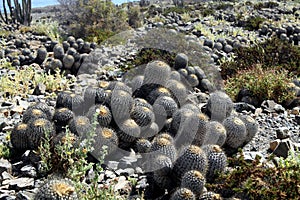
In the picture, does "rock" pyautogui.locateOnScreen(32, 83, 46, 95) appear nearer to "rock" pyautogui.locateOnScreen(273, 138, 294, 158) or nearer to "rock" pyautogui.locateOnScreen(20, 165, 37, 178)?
"rock" pyautogui.locateOnScreen(20, 165, 37, 178)

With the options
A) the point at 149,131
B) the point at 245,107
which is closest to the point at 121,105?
the point at 149,131

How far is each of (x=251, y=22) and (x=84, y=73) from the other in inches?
327

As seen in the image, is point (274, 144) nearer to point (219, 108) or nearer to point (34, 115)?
point (219, 108)

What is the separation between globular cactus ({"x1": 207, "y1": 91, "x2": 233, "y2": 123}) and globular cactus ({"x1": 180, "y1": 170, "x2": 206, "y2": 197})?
5.38 ft

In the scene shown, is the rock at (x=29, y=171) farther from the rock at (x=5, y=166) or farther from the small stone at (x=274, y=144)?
the small stone at (x=274, y=144)

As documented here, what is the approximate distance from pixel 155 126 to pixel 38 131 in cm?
124

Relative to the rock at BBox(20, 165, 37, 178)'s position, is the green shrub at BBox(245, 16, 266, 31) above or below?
below

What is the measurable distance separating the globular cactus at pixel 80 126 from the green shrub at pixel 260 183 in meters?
1.37

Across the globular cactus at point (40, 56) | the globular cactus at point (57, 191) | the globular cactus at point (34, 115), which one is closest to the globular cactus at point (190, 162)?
the globular cactus at point (57, 191)

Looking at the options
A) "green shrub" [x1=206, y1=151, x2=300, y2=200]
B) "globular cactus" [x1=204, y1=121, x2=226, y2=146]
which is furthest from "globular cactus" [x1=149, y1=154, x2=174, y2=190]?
"globular cactus" [x1=204, y1=121, x2=226, y2=146]

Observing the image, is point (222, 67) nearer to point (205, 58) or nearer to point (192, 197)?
point (205, 58)

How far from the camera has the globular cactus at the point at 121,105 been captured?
422 centimetres

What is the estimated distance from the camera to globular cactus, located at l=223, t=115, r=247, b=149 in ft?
14.4

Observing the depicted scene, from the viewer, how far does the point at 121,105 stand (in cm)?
423
